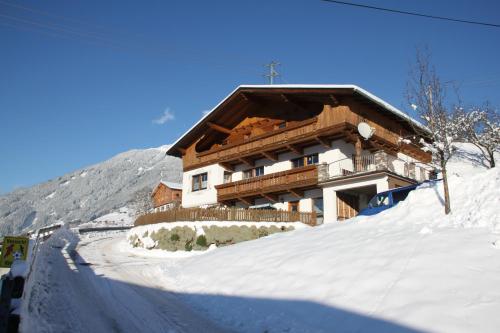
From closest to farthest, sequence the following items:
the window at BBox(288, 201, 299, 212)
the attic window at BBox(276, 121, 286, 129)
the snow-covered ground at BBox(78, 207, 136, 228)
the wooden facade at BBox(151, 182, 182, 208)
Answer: the window at BBox(288, 201, 299, 212) → the attic window at BBox(276, 121, 286, 129) → the wooden facade at BBox(151, 182, 182, 208) → the snow-covered ground at BBox(78, 207, 136, 228)

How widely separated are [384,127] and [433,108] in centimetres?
1283

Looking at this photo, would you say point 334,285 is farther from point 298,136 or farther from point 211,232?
point 298,136

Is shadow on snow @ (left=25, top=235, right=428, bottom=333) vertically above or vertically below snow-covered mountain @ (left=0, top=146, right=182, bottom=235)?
below

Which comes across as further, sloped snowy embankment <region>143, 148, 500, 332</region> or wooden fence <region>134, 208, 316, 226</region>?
wooden fence <region>134, 208, 316, 226</region>

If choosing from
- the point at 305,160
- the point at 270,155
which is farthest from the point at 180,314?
the point at 270,155

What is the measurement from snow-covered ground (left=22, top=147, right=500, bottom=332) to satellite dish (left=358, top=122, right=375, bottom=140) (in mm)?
9476

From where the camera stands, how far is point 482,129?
29375mm

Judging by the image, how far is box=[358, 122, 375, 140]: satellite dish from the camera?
22.7 meters

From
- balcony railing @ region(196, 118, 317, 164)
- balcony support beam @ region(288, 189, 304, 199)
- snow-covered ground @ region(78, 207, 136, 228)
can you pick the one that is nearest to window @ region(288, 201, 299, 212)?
balcony support beam @ region(288, 189, 304, 199)

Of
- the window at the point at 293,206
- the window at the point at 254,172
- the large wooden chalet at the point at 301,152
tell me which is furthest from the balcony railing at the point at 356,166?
the window at the point at 254,172

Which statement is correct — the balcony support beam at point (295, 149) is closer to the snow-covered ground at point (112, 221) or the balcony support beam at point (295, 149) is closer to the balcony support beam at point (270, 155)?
the balcony support beam at point (270, 155)

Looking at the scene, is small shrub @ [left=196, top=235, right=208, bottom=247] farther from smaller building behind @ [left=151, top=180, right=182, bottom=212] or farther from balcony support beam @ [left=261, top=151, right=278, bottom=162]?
smaller building behind @ [left=151, top=180, right=182, bottom=212]

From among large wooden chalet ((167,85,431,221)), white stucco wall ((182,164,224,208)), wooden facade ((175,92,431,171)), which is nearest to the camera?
large wooden chalet ((167,85,431,221))

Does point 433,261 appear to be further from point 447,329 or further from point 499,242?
point 447,329
